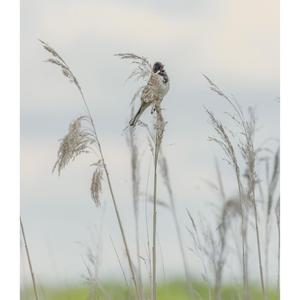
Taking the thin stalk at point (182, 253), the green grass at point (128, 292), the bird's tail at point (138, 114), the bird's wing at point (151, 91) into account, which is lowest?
the green grass at point (128, 292)

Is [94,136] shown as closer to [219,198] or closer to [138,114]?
[138,114]

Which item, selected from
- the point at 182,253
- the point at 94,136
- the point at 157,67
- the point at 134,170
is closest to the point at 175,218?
the point at 182,253

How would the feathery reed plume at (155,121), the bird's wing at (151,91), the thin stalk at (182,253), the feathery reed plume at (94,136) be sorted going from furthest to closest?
the thin stalk at (182,253) → the bird's wing at (151,91) → the feathery reed plume at (94,136) → the feathery reed plume at (155,121)

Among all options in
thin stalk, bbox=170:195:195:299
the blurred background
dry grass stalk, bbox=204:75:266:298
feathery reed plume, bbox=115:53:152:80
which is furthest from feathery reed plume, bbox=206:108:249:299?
feathery reed plume, bbox=115:53:152:80

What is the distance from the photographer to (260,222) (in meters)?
3.38

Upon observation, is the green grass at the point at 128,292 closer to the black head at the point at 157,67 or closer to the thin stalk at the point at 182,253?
the thin stalk at the point at 182,253

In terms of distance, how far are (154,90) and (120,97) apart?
1.28 ft

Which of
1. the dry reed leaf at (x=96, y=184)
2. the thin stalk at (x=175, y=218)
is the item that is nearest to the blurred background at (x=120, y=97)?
the thin stalk at (x=175, y=218)

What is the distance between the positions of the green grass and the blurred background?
6 centimetres

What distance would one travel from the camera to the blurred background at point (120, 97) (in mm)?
3504

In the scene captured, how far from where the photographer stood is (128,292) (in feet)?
10.6

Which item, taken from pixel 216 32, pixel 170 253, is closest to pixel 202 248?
pixel 170 253

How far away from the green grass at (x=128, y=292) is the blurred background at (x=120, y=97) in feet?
0.21
